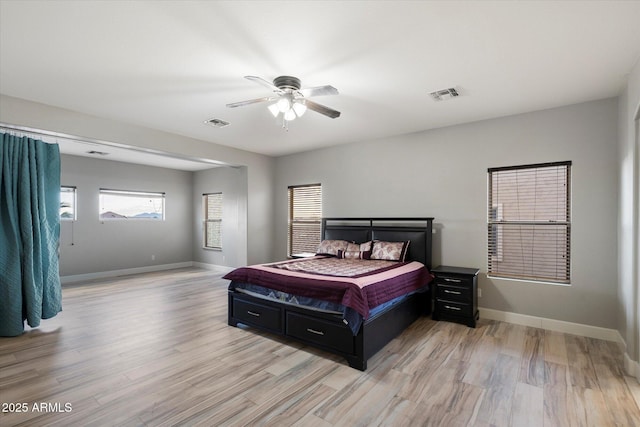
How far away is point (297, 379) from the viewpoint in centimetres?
264

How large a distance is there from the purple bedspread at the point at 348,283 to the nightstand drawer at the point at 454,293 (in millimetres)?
214

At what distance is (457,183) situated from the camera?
4512 millimetres

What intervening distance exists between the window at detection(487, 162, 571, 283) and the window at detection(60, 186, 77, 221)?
7996mm

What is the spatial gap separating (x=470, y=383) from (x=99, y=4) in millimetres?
3964

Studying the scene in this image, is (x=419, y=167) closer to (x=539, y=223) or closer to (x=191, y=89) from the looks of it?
(x=539, y=223)

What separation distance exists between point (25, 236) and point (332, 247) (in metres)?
4.06

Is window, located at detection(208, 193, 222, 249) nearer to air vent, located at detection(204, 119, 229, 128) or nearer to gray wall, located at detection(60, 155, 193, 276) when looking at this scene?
gray wall, located at detection(60, 155, 193, 276)

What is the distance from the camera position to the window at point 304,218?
621 cm

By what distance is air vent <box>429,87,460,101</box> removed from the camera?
3338 millimetres

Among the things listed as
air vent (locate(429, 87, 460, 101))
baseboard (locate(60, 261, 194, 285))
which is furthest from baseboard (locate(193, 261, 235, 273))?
air vent (locate(429, 87, 460, 101))

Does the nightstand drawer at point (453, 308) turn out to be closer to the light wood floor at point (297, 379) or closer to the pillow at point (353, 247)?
the light wood floor at point (297, 379)

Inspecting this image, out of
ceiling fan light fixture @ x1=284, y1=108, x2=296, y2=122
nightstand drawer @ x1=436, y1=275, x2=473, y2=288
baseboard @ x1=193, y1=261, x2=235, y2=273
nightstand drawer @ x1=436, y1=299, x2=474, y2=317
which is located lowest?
baseboard @ x1=193, y1=261, x2=235, y2=273

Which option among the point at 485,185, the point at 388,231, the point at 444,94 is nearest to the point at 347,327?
the point at 388,231

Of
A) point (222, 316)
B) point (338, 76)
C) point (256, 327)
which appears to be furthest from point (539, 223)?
point (222, 316)
